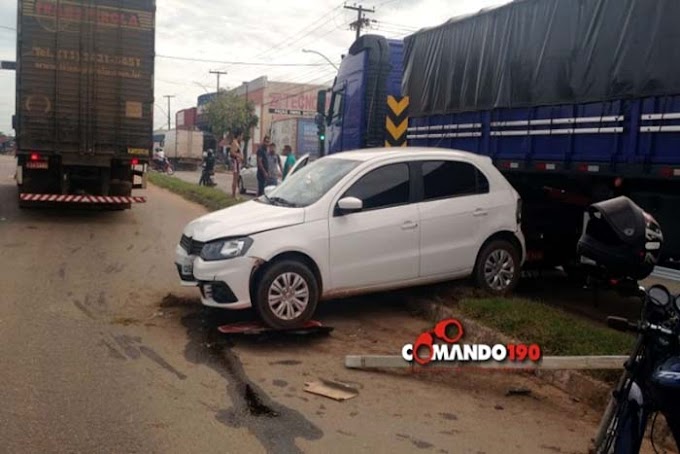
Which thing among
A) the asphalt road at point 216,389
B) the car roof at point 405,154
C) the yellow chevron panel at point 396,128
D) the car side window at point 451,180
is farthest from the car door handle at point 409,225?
the yellow chevron panel at point 396,128

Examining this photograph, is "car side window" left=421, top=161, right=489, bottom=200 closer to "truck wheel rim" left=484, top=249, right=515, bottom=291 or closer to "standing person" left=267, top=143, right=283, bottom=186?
"truck wheel rim" left=484, top=249, right=515, bottom=291

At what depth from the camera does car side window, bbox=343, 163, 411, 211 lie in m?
6.67

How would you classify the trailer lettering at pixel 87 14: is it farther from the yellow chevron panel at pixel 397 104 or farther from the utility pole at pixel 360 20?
the utility pole at pixel 360 20

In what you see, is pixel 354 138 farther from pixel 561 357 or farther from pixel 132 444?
pixel 132 444

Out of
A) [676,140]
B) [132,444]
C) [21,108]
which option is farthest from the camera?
[21,108]

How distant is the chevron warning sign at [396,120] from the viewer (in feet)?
36.5

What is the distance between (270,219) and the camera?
6.23m

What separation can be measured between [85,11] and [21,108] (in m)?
2.16

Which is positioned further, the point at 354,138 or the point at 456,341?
the point at 354,138

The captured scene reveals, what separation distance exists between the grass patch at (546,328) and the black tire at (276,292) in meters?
1.51

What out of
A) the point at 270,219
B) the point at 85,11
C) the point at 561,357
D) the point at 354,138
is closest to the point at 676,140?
the point at 561,357

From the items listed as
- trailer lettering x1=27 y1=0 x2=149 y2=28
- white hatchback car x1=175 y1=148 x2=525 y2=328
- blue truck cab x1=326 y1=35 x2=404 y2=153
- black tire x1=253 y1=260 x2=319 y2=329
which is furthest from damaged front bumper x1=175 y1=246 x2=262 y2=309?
trailer lettering x1=27 y1=0 x2=149 y2=28

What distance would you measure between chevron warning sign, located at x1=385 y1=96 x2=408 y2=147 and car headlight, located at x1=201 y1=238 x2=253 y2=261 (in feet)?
18.8

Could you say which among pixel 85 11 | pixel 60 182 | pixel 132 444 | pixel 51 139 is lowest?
pixel 132 444
